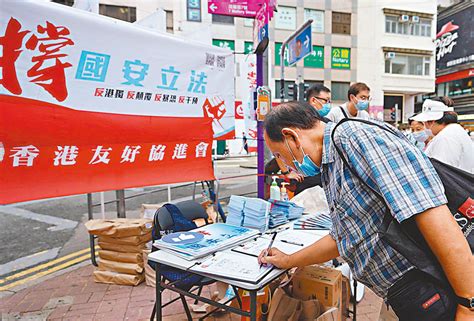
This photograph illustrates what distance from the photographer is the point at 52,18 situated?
2.79 m

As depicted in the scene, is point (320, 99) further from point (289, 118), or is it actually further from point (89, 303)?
point (89, 303)

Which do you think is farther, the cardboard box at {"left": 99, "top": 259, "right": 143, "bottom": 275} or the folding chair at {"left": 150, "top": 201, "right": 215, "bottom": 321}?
the cardboard box at {"left": 99, "top": 259, "right": 143, "bottom": 275}

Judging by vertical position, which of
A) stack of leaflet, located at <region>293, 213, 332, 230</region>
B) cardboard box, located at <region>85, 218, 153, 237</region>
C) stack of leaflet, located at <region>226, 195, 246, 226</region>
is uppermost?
stack of leaflet, located at <region>226, 195, 246, 226</region>

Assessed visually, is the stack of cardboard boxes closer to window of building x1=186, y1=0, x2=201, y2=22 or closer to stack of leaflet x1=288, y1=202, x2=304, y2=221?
stack of leaflet x1=288, y1=202, x2=304, y2=221

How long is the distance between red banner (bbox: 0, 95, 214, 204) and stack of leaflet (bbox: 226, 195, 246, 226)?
1374 millimetres

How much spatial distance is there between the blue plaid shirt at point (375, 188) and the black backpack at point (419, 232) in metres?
0.04

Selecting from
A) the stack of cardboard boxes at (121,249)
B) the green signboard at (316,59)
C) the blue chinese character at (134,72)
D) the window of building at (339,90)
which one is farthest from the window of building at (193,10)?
the stack of cardboard boxes at (121,249)

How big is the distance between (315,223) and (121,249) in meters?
2.09

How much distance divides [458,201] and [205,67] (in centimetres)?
342

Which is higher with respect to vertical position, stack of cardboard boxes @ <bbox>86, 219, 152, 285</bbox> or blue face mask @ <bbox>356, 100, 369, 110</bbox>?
blue face mask @ <bbox>356, 100, 369, 110</bbox>

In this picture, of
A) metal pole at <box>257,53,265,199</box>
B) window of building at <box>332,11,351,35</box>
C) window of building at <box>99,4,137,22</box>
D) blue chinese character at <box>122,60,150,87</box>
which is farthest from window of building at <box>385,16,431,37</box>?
blue chinese character at <box>122,60,150,87</box>

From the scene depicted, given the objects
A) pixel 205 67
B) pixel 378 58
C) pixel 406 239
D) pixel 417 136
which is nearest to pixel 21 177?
pixel 205 67

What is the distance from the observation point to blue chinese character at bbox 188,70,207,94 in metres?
3.96

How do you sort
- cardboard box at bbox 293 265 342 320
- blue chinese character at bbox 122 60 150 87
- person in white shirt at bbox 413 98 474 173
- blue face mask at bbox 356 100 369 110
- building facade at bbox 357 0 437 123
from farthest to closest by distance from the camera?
1. building facade at bbox 357 0 437 123
2. blue face mask at bbox 356 100 369 110
3. blue chinese character at bbox 122 60 150 87
4. person in white shirt at bbox 413 98 474 173
5. cardboard box at bbox 293 265 342 320
